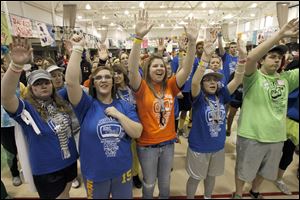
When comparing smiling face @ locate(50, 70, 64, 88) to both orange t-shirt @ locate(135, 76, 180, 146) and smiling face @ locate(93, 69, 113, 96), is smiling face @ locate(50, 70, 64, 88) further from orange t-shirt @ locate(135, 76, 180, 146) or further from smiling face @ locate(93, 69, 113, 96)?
orange t-shirt @ locate(135, 76, 180, 146)

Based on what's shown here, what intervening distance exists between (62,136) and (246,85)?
1.45 metres

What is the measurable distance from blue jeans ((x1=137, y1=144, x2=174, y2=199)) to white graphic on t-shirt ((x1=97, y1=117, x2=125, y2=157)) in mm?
315

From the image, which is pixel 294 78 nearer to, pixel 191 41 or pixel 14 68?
pixel 191 41

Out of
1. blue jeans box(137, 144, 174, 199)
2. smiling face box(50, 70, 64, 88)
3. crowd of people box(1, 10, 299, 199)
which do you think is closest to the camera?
crowd of people box(1, 10, 299, 199)

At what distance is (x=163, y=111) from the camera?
1.55m

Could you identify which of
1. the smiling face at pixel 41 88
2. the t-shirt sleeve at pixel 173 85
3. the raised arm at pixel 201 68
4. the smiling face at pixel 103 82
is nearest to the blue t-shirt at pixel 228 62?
the raised arm at pixel 201 68

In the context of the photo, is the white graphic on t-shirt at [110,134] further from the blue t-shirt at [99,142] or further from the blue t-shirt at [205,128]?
the blue t-shirt at [205,128]

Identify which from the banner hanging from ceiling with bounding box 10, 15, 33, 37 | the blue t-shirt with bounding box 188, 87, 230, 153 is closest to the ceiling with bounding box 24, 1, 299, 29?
the banner hanging from ceiling with bounding box 10, 15, 33, 37

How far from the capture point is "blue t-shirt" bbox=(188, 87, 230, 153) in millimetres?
1630

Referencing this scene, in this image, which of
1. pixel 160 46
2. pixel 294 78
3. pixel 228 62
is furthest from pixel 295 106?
pixel 228 62

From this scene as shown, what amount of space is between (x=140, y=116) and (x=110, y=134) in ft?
1.06

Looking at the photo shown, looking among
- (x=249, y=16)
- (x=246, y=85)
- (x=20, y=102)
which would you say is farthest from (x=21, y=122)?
(x=249, y=16)

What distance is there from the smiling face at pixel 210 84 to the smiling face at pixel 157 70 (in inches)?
14.2

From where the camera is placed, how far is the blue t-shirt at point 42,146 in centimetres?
132
